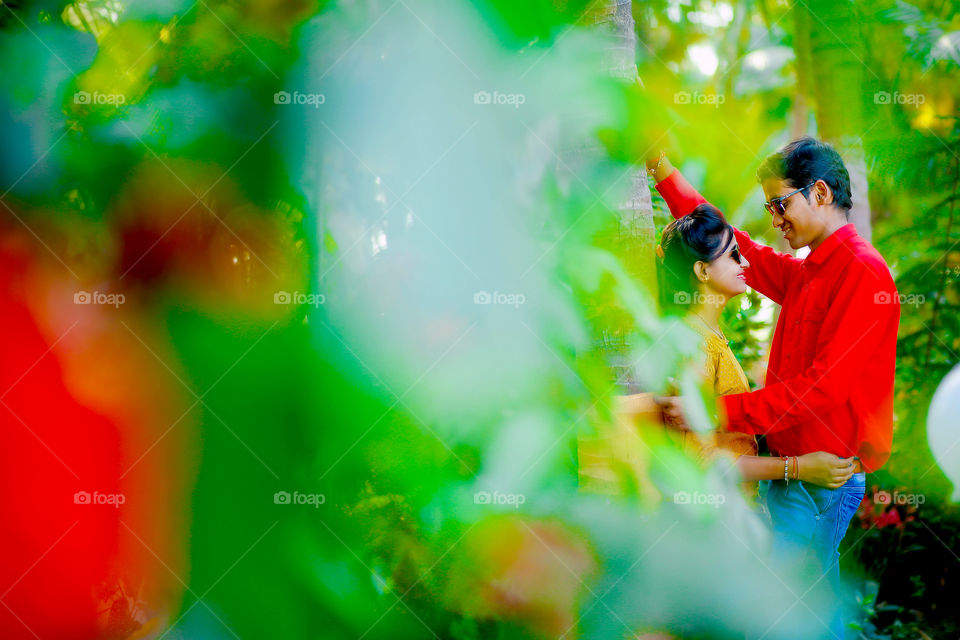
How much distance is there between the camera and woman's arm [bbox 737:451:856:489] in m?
2.40

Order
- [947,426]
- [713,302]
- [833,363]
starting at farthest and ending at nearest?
[947,426] < [713,302] < [833,363]

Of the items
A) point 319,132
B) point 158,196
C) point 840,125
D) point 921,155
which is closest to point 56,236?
point 158,196

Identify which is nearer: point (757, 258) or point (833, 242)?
point (833, 242)

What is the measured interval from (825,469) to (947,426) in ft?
3.03

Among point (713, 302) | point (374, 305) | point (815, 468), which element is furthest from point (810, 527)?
point (374, 305)

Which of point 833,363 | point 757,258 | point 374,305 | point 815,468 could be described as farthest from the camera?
point 374,305

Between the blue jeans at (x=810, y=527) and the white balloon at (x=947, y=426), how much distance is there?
70 cm

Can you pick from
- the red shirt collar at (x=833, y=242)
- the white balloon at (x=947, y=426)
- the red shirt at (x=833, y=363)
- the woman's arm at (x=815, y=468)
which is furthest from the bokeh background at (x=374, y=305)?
the red shirt collar at (x=833, y=242)

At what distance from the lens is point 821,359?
7.69ft

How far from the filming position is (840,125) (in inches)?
119

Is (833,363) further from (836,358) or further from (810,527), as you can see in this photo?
(810,527)

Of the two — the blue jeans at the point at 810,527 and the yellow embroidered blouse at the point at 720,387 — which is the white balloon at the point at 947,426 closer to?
the blue jeans at the point at 810,527

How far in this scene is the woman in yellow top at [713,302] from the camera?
2475 mm

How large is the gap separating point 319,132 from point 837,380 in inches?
77.2
